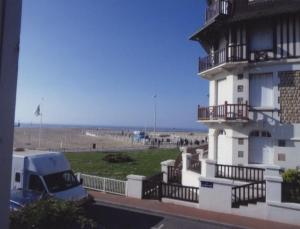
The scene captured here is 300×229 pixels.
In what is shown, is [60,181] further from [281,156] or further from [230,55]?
[230,55]

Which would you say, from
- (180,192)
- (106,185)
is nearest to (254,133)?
(180,192)

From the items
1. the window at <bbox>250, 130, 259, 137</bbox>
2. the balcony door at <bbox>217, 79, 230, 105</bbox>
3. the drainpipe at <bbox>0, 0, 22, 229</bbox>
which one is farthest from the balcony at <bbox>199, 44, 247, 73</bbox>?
the drainpipe at <bbox>0, 0, 22, 229</bbox>

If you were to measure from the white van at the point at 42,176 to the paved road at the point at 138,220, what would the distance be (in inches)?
53.2

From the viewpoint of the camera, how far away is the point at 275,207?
40.4 feet

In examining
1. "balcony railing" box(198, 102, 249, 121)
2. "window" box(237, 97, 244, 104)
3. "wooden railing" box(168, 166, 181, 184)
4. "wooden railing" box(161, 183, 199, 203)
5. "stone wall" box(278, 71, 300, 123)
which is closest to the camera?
"wooden railing" box(161, 183, 199, 203)

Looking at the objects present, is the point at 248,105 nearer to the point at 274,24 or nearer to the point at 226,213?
the point at 274,24

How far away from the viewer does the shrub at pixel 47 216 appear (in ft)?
15.0

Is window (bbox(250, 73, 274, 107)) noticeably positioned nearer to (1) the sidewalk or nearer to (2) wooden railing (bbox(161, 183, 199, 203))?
(2) wooden railing (bbox(161, 183, 199, 203))

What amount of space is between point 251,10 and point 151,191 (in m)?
11.6

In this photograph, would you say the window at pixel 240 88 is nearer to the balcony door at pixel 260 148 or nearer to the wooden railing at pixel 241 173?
the balcony door at pixel 260 148

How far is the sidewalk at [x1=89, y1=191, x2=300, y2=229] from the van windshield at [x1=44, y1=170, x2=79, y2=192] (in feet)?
9.69

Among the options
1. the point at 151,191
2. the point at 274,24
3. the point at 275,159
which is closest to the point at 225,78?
the point at 274,24

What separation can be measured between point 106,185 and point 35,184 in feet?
19.7

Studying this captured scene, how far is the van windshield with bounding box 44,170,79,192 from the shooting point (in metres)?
11.9
